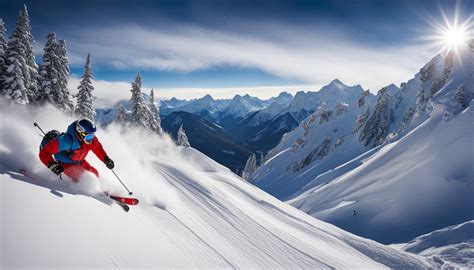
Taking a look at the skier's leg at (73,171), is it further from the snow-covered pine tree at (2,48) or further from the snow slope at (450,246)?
the snow-covered pine tree at (2,48)

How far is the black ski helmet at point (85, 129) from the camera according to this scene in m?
7.23

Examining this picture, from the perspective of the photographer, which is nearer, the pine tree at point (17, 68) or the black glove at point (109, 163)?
the black glove at point (109, 163)

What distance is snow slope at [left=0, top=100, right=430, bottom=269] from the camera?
461 centimetres

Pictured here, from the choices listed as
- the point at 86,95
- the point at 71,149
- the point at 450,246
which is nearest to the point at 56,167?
the point at 71,149

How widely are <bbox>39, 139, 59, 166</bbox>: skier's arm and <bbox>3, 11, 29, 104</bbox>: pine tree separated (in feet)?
65.8

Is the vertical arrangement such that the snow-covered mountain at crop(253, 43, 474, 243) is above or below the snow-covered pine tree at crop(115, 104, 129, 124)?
above

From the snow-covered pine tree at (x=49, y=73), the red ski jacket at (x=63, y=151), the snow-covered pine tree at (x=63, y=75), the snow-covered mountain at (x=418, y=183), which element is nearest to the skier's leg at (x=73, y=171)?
the red ski jacket at (x=63, y=151)

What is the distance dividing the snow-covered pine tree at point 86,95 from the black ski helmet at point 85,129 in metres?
25.0

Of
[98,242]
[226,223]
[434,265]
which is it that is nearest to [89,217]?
[98,242]

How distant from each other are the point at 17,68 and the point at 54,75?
4.22m

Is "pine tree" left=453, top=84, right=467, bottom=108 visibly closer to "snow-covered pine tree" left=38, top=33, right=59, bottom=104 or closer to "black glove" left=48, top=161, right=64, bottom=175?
"black glove" left=48, top=161, right=64, bottom=175

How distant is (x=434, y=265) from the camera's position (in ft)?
40.3

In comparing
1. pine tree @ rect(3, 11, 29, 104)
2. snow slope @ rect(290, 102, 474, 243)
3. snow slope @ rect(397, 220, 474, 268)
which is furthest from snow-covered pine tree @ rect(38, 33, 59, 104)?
snow slope @ rect(397, 220, 474, 268)

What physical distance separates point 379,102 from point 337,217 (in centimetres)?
8835
